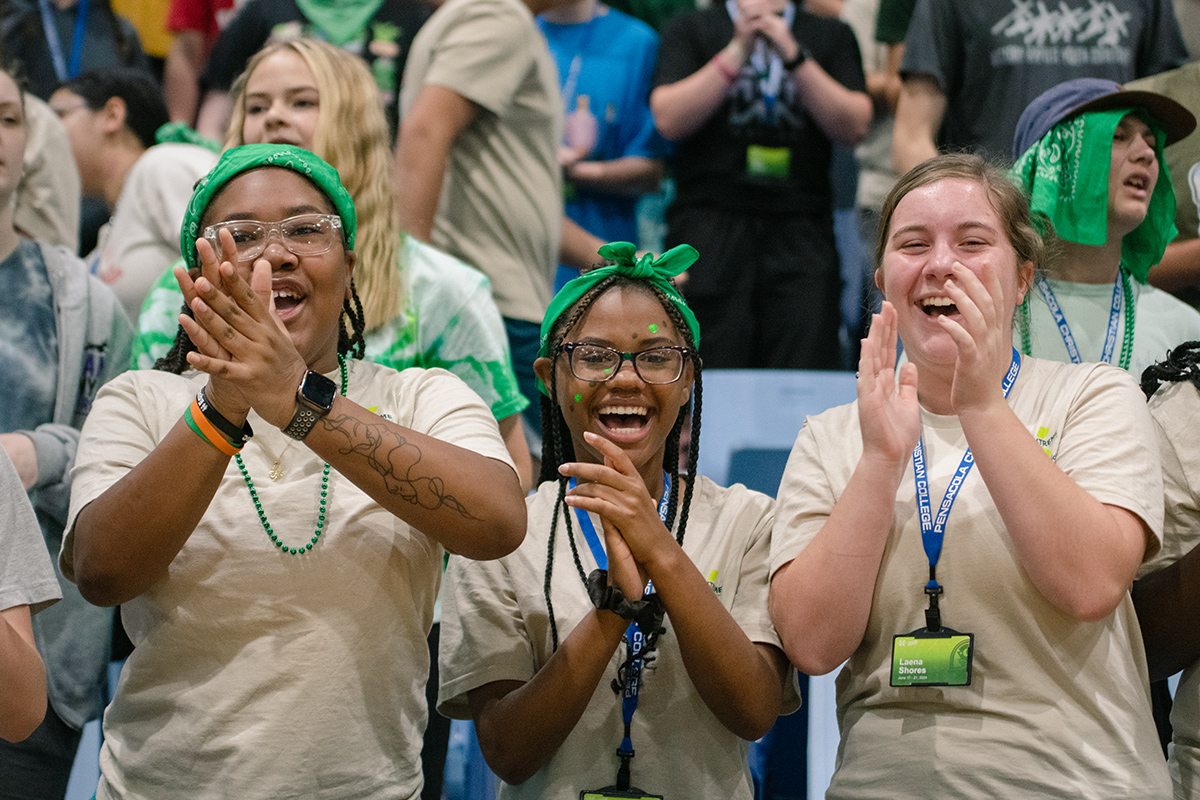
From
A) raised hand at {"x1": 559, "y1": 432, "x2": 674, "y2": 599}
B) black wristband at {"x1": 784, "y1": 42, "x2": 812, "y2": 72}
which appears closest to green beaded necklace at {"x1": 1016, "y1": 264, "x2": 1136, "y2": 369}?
raised hand at {"x1": 559, "y1": 432, "x2": 674, "y2": 599}

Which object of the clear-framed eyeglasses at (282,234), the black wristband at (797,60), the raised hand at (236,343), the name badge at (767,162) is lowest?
the raised hand at (236,343)

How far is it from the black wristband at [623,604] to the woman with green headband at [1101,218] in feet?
4.15

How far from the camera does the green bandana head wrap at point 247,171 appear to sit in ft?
7.38

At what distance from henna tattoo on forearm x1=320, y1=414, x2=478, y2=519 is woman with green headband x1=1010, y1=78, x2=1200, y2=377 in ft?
5.08

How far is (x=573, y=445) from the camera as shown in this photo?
8.40ft

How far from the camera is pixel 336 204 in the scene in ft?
7.62

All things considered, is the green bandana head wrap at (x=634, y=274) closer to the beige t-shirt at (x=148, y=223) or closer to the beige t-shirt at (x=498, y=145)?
the beige t-shirt at (x=498, y=145)

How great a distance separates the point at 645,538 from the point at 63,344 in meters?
1.70

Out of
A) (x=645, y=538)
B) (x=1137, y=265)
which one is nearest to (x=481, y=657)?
(x=645, y=538)

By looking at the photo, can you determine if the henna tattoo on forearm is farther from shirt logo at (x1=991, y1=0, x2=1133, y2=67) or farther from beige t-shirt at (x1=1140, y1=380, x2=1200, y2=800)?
shirt logo at (x1=991, y1=0, x2=1133, y2=67)

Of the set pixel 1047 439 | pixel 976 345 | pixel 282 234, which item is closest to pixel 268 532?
pixel 282 234

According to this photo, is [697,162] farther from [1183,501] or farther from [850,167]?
[1183,501]

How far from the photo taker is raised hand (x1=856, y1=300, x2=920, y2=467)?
2.07 metres

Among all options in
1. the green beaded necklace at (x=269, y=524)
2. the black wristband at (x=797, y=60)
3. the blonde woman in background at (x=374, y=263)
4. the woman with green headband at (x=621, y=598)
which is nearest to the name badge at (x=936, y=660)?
the woman with green headband at (x=621, y=598)
